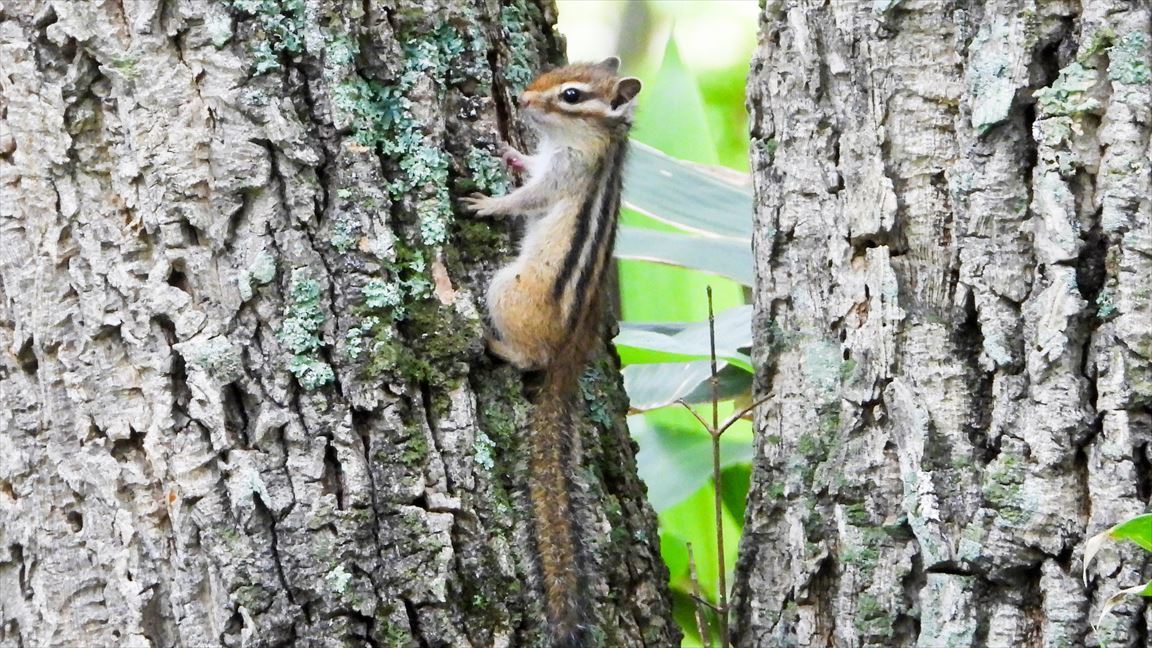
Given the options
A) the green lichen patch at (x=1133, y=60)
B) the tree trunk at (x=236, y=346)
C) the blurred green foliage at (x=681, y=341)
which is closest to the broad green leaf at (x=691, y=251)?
the blurred green foliage at (x=681, y=341)

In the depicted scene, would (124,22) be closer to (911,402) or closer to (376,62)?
(376,62)

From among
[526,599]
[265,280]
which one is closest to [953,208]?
[526,599]

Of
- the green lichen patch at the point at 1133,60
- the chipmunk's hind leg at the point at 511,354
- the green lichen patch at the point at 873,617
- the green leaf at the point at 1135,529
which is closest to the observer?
the green leaf at the point at 1135,529

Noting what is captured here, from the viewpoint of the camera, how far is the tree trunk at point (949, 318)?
193 centimetres

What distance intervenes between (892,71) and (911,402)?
1.89ft

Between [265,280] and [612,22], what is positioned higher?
[612,22]

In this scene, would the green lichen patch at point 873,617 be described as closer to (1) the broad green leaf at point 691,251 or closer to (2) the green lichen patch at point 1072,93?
(2) the green lichen patch at point 1072,93

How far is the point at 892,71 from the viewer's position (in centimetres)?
212

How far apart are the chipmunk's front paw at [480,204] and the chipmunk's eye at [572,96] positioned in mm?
665

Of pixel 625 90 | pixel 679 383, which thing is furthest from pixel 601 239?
pixel 625 90

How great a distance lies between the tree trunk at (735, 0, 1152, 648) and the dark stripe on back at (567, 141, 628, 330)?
40cm

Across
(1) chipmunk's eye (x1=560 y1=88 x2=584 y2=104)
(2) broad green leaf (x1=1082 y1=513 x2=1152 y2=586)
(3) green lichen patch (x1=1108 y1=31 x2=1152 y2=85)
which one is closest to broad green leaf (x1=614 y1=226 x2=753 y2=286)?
(1) chipmunk's eye (x1=560 y1=88 x2=584 y2=104)

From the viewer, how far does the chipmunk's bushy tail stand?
211 cm

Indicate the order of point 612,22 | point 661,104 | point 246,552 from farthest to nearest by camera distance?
point 612,22 < point 661,104 < point 246,552
